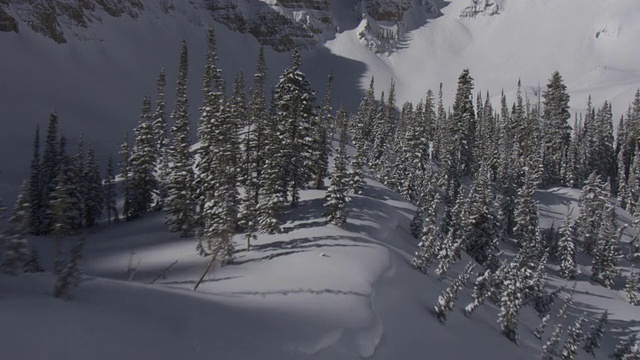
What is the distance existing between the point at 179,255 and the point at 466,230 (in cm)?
2507

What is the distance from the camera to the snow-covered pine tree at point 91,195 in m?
51.8

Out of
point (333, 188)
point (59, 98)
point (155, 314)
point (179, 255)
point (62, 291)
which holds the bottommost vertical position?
point (179, 255)

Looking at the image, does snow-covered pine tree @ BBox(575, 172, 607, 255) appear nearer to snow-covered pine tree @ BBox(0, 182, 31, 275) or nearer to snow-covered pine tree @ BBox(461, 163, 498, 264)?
snow-covered pine tree @ BBox(461, 163, 498, 264)

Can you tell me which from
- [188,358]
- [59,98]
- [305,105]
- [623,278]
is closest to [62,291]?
[188,358]

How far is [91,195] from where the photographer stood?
52406 mm

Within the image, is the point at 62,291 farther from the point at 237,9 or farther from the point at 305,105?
the point at 237,9

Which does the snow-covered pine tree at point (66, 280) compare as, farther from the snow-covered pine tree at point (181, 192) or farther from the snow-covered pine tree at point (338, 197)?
the snow-covered pine tree at point (181, 192)

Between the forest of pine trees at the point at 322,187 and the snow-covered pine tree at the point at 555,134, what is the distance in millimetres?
230

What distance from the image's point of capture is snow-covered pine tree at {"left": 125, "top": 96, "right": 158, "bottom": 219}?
48.0 m

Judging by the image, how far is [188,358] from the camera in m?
11.8

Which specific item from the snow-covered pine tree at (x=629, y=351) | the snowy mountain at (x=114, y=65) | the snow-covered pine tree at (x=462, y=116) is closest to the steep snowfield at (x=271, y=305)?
the snow-covered pine tree at (x=629, y=351)

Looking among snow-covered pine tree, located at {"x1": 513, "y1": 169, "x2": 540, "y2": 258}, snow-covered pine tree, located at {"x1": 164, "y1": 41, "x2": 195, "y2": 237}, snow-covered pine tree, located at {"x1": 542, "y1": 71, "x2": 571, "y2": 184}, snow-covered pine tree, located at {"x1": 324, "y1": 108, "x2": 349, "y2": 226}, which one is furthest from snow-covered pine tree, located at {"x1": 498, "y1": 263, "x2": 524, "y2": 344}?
snow-covered pine tree, located at {"x1": 542, "y1": 71, "x2": 571, "y2": 184}

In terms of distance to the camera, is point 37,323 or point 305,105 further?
point 305,105

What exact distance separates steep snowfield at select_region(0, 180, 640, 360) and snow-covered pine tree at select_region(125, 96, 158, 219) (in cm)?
725
